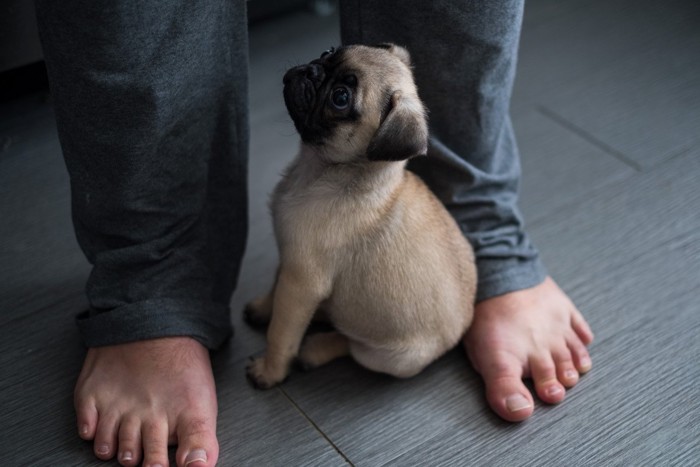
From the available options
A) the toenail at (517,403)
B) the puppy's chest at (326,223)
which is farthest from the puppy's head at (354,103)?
the toenail at (517,403)

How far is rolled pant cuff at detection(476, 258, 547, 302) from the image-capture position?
1589 millimetres

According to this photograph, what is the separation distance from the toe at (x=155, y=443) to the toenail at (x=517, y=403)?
24.6 inches

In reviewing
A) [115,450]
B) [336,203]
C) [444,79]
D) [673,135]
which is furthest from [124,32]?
[673,135]

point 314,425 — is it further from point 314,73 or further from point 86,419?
point 314,73

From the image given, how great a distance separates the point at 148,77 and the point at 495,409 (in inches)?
34.0

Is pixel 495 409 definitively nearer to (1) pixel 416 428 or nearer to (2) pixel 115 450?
(1) pixel 416 428

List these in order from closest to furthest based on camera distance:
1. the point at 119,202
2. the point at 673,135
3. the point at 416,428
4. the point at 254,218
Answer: the point at 119,202 → the point at 416,428 → the point at 254,218 → the point at 673,135

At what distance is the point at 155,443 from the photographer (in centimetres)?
132

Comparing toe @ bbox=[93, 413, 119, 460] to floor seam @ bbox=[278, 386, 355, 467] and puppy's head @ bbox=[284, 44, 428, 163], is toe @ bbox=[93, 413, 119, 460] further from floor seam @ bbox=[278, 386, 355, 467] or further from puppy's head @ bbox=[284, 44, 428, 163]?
puppy's head @ bbox=[284, 44, 428, 163]

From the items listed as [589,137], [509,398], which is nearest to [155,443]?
[509,398]

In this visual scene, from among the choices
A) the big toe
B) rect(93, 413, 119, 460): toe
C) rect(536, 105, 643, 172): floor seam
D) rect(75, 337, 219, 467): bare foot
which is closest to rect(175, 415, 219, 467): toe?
rect(75, 337, 219, 467): bare foot

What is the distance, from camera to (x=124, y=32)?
1155 mm

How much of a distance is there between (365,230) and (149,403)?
19.2 inches

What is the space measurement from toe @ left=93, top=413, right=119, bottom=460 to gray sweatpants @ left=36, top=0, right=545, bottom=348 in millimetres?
143
